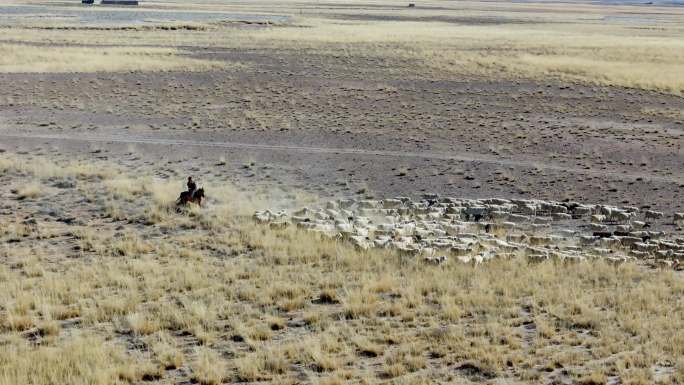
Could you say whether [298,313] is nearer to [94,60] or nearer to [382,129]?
[382,129]

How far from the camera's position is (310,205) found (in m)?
22.0

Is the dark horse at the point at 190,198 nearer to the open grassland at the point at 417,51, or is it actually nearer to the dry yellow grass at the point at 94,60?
the dry yellow grass at the point at 94,60

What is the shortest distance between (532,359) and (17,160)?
21932 millimetres

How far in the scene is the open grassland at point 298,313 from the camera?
10914mm

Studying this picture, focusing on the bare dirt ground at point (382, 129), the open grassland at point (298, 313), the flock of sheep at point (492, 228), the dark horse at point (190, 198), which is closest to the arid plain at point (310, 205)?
the open grassland at point (298, 313)

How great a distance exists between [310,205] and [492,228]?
5603mm

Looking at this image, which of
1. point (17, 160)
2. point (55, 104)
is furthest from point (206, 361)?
point (55, 104)

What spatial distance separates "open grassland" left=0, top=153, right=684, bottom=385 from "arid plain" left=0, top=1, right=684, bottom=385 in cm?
5

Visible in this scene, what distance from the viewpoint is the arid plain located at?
11445 mm

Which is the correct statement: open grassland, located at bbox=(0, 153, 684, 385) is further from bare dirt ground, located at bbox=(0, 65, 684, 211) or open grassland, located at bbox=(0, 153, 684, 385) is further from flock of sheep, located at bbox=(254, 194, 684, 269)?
bare dirt ground, located at bbox=(0, 65, 684, 211)

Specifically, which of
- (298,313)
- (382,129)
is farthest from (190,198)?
(382,129)

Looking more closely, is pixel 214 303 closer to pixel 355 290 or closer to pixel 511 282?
pixel 355 290

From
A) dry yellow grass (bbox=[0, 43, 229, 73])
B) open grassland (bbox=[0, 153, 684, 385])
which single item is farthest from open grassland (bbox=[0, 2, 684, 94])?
open grassland (bbox=[0, 153, 684, 385])

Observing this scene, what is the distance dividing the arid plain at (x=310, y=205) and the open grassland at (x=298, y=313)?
0.16 ft
